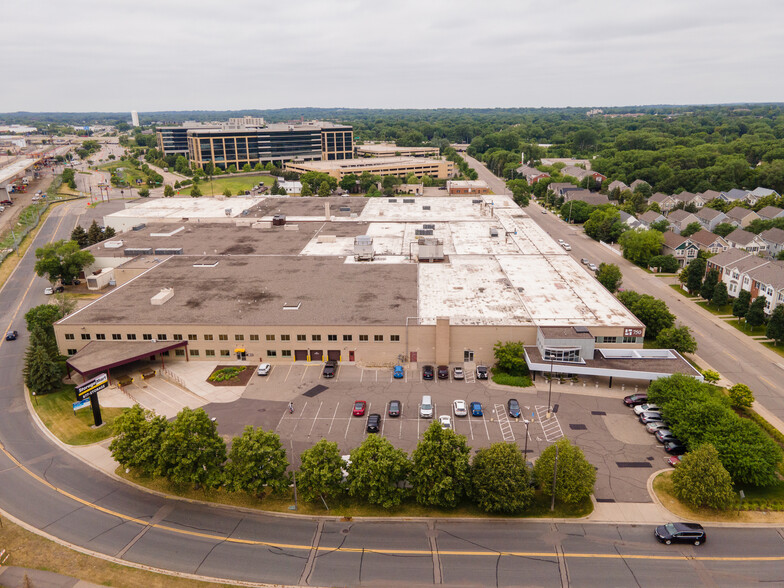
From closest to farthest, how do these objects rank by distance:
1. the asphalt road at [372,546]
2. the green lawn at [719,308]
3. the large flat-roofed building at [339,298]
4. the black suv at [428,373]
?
the asphalt road at [372,546], the black suv at [428,373], the large flat-roofed building at [339,298], the green lawn at [719,308]

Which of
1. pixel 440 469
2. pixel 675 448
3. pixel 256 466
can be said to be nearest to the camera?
pixel 440 469

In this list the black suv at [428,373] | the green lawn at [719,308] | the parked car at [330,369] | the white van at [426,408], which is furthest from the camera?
the green lawn at [719,308]

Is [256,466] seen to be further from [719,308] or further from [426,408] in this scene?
[719,308]

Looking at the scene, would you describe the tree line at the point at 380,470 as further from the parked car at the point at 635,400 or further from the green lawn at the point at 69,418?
the parked car at the point at 635,400

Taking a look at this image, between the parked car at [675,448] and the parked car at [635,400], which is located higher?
the parked car at [635,400]

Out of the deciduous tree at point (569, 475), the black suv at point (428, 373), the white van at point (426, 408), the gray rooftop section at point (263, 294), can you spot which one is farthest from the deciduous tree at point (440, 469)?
the gray rooftop section at point (263, 294)

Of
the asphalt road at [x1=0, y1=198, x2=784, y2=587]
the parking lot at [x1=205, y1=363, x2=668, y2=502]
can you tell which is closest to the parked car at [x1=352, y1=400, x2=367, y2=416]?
the parking lot at [x1=205, y1=363, x2=668, y2=502]

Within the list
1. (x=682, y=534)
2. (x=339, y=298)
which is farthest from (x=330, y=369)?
(x=682, y=534)
